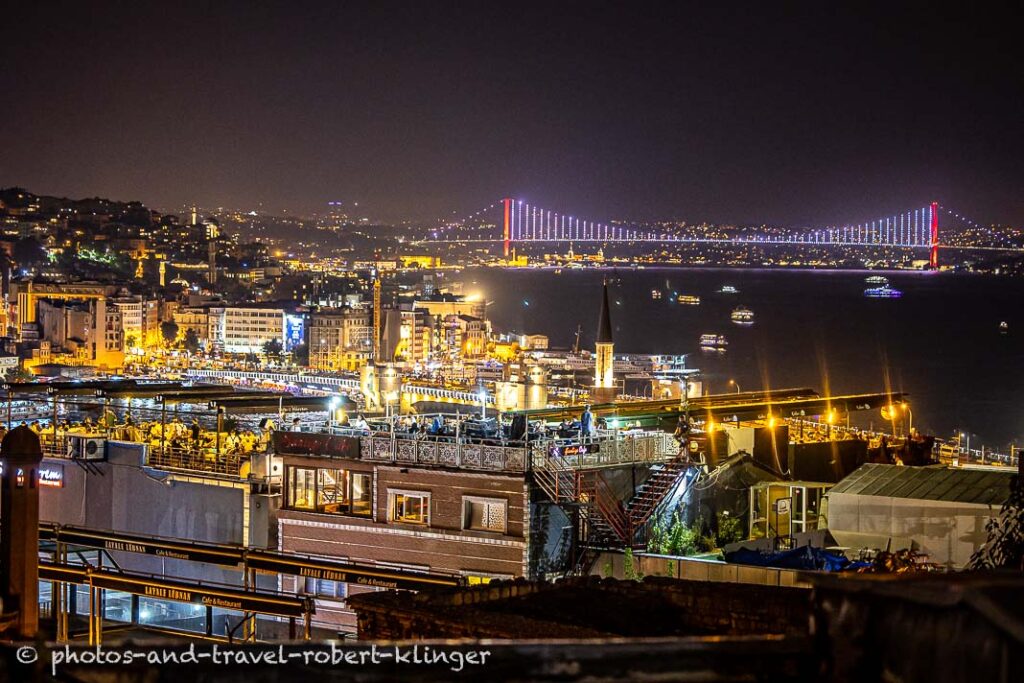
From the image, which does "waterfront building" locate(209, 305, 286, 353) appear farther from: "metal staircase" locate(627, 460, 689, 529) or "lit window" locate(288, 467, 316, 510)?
"metal staircase" locate(627, 460, 689, 529)

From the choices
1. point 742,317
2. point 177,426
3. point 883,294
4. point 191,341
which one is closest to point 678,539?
point 177,426

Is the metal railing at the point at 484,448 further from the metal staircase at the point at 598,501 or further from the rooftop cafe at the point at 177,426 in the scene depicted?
the rooftop cafe at the point at 177,426

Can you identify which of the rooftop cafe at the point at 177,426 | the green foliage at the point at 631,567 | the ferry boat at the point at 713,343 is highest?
the ferry boat at the point at 713,343

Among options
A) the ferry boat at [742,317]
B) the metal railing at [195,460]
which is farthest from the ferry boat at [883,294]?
the metal railing at [195,460]

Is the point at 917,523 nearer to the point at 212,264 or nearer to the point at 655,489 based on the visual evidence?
the point at 655,489

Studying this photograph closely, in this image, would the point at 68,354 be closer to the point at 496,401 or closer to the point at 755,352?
the point at 496,401

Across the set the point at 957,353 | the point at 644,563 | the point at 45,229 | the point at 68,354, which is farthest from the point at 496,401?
the point at 45,229
